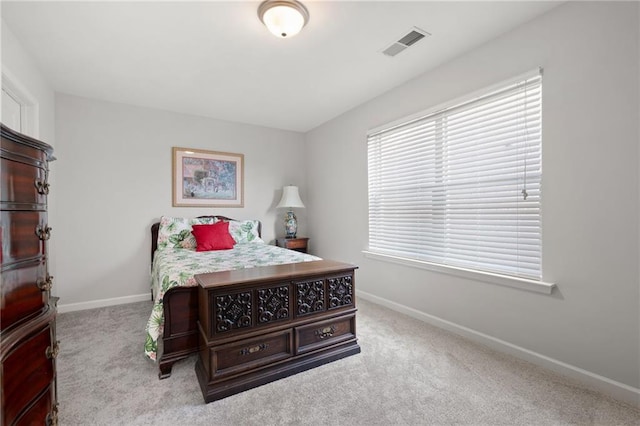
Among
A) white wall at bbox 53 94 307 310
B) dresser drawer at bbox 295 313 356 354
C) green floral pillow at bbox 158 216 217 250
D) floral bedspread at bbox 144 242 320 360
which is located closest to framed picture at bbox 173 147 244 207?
white wall at bbox 53 94 307 310

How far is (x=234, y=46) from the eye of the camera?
238 cm

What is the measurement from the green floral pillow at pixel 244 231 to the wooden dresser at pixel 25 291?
8.96ft

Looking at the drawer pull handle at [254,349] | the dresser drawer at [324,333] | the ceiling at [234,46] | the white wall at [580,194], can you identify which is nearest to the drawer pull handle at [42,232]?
the drawer pull handle at [254,349]

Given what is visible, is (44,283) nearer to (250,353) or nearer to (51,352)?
(51,352)

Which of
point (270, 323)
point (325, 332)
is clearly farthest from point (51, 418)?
point (325, 332)

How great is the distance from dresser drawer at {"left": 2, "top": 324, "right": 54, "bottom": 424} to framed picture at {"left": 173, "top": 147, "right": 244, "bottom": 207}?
2.90m

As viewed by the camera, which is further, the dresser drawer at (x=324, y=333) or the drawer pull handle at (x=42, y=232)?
the dresser drawer at (x=324, y=333)

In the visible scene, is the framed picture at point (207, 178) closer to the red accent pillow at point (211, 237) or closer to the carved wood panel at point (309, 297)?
the red accent pillow at point (211, 237)

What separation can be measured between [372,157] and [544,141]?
70.2 inches

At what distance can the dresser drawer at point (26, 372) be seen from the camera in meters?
0.95

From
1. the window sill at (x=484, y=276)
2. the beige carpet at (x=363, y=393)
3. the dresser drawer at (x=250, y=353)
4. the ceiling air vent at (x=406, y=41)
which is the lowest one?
the beige carpet at (x=363, y=393)

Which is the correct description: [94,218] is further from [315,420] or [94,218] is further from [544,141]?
[544,141]

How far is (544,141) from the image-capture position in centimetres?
202

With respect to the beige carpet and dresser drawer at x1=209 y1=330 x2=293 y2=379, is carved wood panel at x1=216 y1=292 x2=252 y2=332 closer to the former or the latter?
dresser drawer at x1=209 y1=330 x2=293 y2=379
